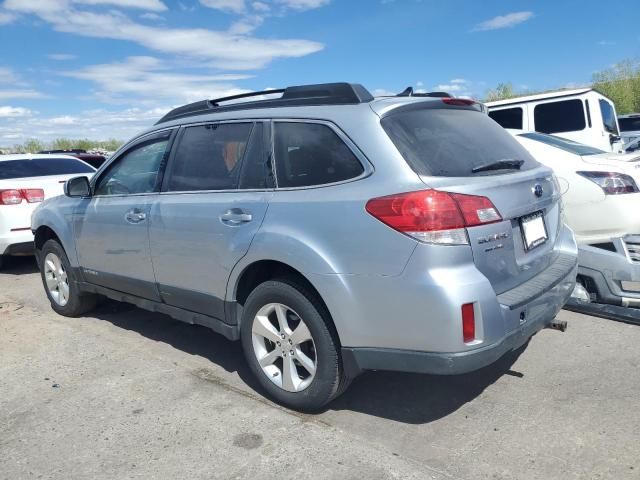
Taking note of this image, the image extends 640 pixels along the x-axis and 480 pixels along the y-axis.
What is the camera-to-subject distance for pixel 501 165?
10.8 feet

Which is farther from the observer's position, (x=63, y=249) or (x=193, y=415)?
(x=63, y=249)

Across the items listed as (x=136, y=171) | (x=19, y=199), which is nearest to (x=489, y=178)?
(x=136, y=171)

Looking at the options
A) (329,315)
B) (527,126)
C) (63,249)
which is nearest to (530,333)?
(329,315)

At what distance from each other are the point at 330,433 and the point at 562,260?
177 cm

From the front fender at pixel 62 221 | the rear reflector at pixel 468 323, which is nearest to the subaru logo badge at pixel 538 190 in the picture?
the rear reflector at pixel 468 323

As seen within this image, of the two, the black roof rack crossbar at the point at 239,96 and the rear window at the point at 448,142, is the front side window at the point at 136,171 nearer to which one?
the black roof rack crossbar at the point at 239,96

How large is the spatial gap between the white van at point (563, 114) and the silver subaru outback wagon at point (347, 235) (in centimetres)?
588

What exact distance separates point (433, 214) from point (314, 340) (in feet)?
3.23

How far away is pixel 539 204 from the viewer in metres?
3.34

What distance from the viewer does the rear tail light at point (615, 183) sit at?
4.78 meters

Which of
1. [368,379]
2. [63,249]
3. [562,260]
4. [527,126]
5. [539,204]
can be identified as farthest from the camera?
[527,126]

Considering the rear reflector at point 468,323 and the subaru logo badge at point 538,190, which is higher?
the subaru logo badge at point 538,190

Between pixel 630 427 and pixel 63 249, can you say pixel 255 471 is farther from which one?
pixel 63 249

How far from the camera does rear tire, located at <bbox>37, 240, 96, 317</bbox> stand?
5.33 meters
